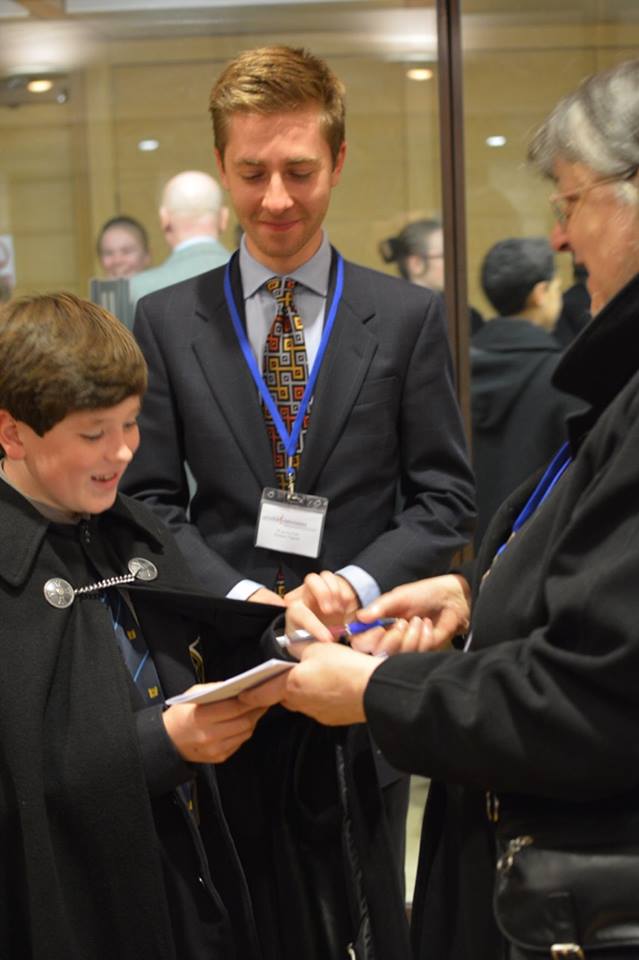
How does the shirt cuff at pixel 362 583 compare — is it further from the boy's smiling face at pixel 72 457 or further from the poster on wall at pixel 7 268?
the poster on wall at pixel 7 268

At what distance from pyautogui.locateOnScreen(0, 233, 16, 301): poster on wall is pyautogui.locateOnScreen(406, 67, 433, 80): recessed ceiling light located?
148 centimetres

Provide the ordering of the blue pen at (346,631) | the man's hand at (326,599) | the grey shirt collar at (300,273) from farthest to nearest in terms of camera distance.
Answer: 1. the grey shirt collar at (300,273)
2. the man's hand at (326,599)
3. the blue pen at (346,631)

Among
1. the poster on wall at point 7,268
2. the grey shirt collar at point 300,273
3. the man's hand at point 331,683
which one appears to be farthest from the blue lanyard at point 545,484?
the poster on wall at point 7,268

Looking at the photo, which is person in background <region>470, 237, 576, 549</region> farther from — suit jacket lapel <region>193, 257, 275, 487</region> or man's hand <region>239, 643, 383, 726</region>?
man's hand <region>239, 643, 383, 726</region>

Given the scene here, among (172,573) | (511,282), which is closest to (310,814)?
(172,573)

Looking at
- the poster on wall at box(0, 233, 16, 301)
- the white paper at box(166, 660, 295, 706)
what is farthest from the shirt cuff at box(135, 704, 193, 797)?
the poster on wall at box(0, 233, 16, 301)

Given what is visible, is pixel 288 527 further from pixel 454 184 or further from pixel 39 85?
pixel 39 85

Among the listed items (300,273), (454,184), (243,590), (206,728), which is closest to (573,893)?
(206,728)

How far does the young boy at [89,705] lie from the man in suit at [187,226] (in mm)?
2252

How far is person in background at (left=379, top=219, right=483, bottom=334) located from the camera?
439 cm

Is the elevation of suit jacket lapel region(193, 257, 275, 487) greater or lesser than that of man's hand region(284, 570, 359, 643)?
greater

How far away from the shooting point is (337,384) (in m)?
2.62

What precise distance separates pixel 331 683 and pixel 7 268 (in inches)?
122

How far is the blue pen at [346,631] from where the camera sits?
6.93ft
